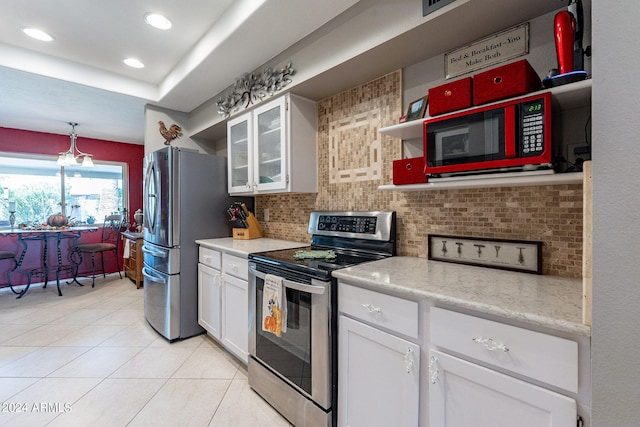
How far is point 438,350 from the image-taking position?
1051 mm

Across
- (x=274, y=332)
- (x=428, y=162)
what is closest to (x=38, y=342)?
(x=274, y=332)

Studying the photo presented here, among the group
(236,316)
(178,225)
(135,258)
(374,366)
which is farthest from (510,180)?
(135,258)

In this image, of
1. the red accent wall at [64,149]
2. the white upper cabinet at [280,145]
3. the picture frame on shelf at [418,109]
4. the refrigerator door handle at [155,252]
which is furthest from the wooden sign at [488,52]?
the red accent wall at [64,149]

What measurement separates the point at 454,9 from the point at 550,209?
0.96 meters

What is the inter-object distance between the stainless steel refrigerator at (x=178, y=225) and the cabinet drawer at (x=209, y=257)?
0.09 metres

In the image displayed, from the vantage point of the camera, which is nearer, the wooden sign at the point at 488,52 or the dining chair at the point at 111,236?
the wooden sign at the point at 488,52

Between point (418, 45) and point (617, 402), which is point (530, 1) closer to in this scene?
point (418, 45)

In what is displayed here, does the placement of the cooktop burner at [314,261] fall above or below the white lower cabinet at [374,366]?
above

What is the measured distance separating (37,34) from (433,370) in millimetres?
3398

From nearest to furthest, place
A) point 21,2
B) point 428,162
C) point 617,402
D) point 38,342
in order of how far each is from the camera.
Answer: point 617,402 < point 428,162 < point 21,2 < point 38,342

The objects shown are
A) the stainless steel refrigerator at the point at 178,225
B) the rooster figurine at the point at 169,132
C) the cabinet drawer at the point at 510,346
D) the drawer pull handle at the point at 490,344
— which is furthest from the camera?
the rooster figurine at the point at 169,132

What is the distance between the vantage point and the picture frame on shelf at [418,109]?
4.87 feet

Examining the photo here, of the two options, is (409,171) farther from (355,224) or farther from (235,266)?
(235,266)

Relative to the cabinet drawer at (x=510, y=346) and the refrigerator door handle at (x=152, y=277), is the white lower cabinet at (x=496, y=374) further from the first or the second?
the refrigerator door handle at (x=152, y=277)
